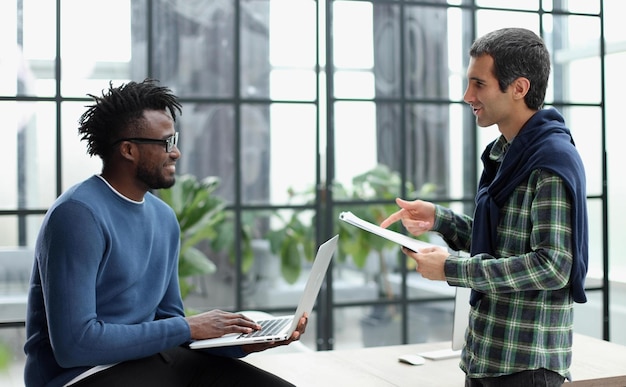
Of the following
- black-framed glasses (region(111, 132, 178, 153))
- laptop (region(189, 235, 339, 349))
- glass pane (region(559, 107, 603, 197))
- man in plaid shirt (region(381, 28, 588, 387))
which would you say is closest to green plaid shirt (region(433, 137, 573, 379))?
man in plaid shirt (region(381, 28, 588, 387))

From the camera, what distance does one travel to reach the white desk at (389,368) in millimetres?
2383

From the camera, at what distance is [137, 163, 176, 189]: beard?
6.95 ft

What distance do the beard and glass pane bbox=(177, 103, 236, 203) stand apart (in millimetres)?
2303

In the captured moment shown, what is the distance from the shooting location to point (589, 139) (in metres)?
5.11

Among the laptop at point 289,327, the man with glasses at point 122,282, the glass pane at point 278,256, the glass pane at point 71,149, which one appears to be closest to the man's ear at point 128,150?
the man with glasses at point 122,282

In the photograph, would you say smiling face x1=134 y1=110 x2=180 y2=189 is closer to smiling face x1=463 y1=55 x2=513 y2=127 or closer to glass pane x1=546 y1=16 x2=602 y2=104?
smiling face x1=463 y1=55 x2=513 y2=127

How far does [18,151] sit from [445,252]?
111 inches

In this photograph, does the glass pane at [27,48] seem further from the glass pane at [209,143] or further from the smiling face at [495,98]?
the smiling face at [495,98]

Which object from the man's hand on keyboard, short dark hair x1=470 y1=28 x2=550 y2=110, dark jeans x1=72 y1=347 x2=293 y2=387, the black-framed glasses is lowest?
dark jeans x1=72 y1=347 x2=293 y2=387

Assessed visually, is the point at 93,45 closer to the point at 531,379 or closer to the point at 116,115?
the point at 116,115

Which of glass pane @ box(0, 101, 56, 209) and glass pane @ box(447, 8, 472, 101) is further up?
glass pane @ box(447, 8, 472, 101)

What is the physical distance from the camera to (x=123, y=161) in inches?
83.3

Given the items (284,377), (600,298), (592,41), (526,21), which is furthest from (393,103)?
(284,377)

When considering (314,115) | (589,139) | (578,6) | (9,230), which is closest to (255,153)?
(314,115)
